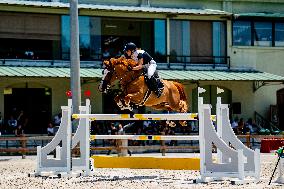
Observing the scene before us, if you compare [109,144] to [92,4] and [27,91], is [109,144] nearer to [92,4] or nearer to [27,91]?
[27,91]

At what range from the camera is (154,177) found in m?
15.8

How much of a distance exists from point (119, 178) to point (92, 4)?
2355 cm

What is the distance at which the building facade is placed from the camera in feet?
115

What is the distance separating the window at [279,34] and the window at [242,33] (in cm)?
188

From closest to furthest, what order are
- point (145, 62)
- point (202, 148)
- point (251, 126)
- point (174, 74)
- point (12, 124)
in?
point (202, 148) < point (145, 62) < point (12, 124) < point (174, 74) < point (251, 126)

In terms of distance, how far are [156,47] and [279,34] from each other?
8.25 meters

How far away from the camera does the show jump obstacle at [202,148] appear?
14.2m

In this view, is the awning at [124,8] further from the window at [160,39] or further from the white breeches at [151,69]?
the white breeches at [151,69]

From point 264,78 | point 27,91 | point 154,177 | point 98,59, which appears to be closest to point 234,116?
point 264,78

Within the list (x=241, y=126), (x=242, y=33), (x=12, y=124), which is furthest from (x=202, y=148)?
(x=242, y=33)

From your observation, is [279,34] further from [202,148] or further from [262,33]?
[202,148]

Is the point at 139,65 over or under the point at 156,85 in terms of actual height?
over

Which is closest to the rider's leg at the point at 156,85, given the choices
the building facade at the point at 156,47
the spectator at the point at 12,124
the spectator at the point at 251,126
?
the building facade at the point at 156,47

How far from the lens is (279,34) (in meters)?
41.1
